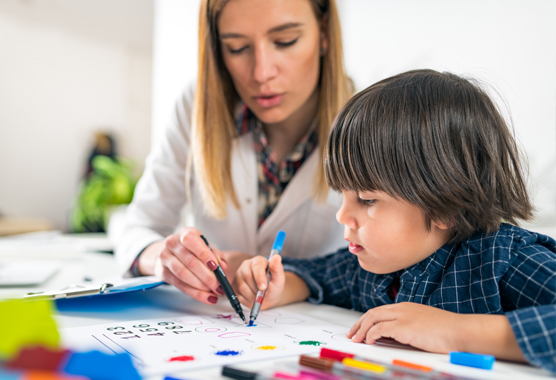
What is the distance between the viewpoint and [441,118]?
64cm

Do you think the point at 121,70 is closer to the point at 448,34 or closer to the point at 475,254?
the point at 448,34

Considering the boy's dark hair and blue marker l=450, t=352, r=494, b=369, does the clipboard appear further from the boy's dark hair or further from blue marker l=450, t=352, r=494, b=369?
blue marker l=450, t=352, r=494, b=369

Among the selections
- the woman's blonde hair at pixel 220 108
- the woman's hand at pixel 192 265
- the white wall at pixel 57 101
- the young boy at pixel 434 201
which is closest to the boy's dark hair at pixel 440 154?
the young boy at pixel 434 201

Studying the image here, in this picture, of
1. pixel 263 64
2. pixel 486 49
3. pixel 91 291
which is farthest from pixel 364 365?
pixel 486 49

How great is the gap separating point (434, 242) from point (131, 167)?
3.77 m

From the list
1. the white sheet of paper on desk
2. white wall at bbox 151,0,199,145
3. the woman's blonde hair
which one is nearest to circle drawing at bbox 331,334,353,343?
the white sheet of paper on desk

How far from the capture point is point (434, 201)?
0.64m

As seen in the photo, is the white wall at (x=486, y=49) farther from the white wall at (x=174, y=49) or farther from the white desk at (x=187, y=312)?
the white wall at (x=174, y=49)

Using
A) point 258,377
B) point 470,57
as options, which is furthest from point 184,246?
point 470,57

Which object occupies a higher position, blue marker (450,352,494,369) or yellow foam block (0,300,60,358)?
yellow foam block (0,300,60,358)

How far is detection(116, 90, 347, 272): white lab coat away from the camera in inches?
42.0

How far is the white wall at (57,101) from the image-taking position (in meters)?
4.66

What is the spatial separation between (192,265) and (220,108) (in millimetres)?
456

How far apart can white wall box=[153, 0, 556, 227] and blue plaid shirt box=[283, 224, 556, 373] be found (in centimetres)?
27
